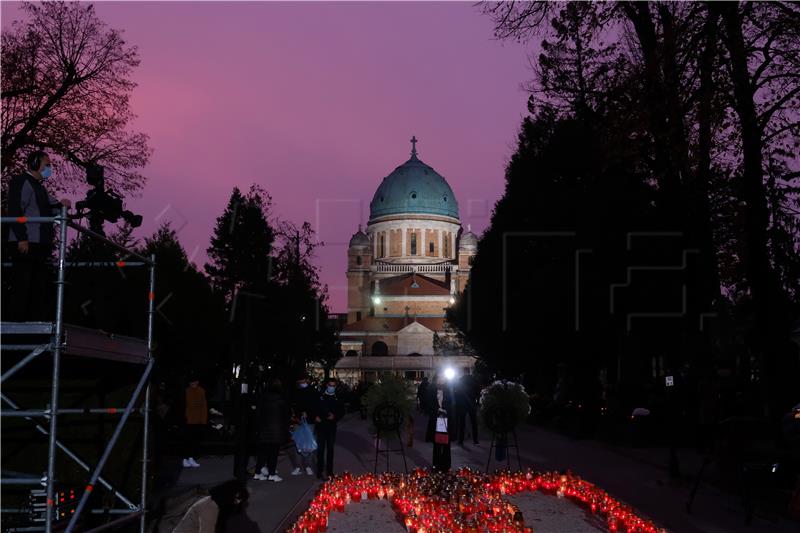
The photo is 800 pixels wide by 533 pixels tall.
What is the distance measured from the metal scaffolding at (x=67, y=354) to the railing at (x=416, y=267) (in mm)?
126430

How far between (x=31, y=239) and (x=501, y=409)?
504 inches

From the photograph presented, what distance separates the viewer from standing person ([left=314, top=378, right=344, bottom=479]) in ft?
59.1

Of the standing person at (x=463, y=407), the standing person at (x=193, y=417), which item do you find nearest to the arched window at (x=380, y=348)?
the standing person at (x=463, y=407)

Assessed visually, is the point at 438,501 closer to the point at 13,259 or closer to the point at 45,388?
the point at 45,388

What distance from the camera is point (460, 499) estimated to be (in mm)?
13453

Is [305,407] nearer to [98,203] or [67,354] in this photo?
[98,203]

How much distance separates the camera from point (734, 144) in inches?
699

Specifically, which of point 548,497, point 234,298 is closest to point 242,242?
point 234,298

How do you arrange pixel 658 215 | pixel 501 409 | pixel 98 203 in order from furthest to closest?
1. pixel 658 215
2. pixel 501 409
3. pixel 98 203

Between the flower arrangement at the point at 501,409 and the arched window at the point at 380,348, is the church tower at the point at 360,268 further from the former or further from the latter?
the flower arrangement at the point at 501,409

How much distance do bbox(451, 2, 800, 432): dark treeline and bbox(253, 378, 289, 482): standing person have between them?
7.42m

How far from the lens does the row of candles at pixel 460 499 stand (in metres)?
11.3

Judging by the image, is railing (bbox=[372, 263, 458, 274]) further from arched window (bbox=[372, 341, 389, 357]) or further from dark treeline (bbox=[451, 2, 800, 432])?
dark treeline (bbox=[451, 2, 800, 432])

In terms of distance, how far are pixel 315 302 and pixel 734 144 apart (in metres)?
43.7
